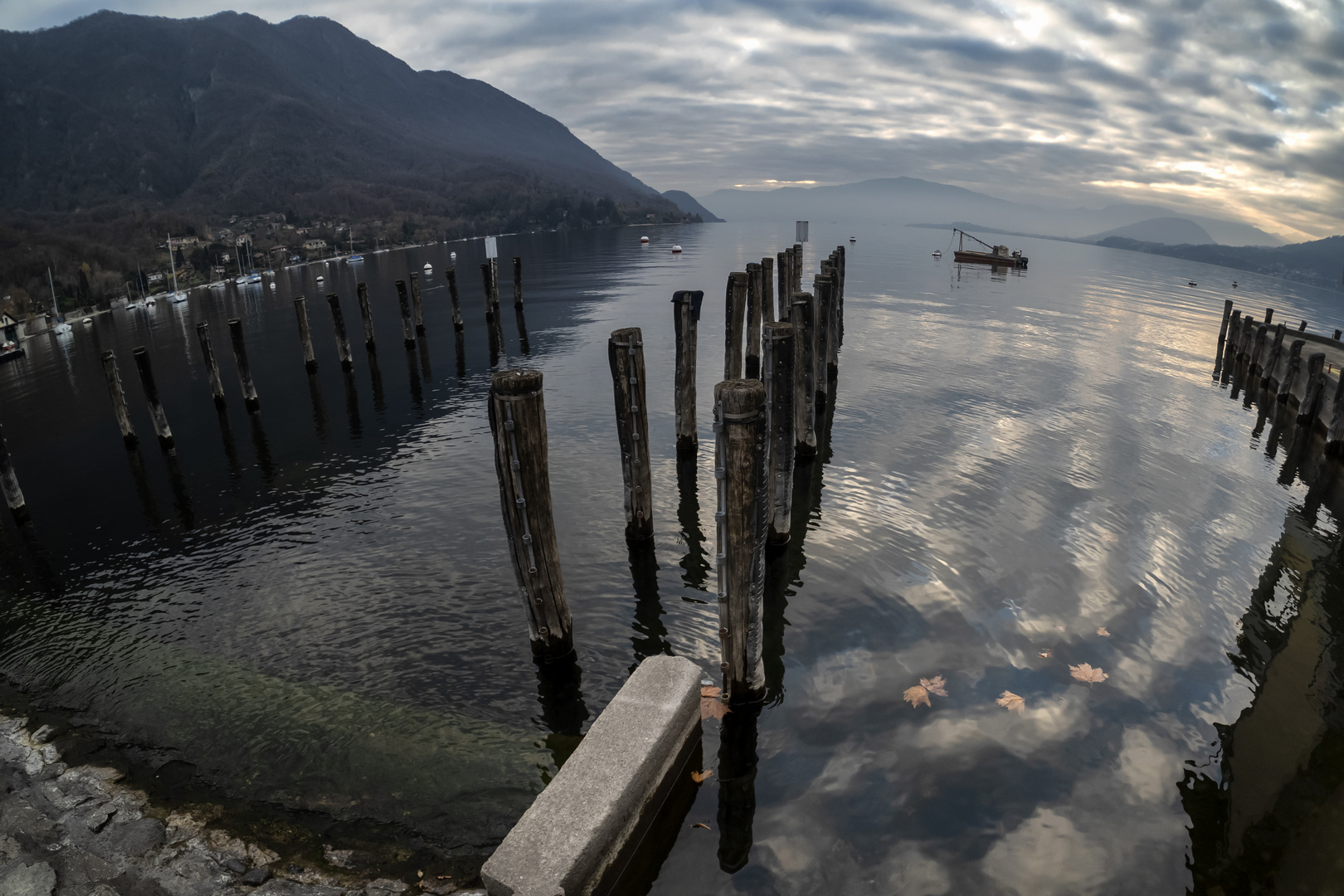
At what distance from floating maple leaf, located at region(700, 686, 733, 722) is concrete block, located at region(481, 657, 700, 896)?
634 mm

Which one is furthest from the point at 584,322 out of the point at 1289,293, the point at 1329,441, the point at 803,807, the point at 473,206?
the point at 473,206

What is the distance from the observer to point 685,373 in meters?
A: 15.0

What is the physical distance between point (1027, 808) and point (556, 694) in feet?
17.5

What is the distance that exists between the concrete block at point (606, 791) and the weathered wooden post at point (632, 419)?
4.43 metres

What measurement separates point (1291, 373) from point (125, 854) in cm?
3043

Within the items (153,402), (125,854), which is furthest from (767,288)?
(125,854)

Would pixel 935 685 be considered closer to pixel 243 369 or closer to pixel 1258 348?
pixel 243 369

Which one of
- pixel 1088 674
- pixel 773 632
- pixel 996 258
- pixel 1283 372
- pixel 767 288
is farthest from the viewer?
pixel 996 258

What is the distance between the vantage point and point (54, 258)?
67.4 meters

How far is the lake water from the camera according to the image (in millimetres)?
6637

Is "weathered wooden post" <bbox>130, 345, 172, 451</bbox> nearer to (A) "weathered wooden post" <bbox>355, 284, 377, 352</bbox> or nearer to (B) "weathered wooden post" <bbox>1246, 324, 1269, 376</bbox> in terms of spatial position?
(A) "weathered wooden post" <bbox>355, 284, 377, 352</bbox>

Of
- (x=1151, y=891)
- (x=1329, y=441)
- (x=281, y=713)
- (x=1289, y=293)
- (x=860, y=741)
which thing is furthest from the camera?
(x=1289, y=293)

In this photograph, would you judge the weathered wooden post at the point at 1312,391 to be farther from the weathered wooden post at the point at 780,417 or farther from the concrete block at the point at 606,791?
the concrete block at the point at 606,791

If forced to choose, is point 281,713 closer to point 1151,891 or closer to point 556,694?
point 556,694
